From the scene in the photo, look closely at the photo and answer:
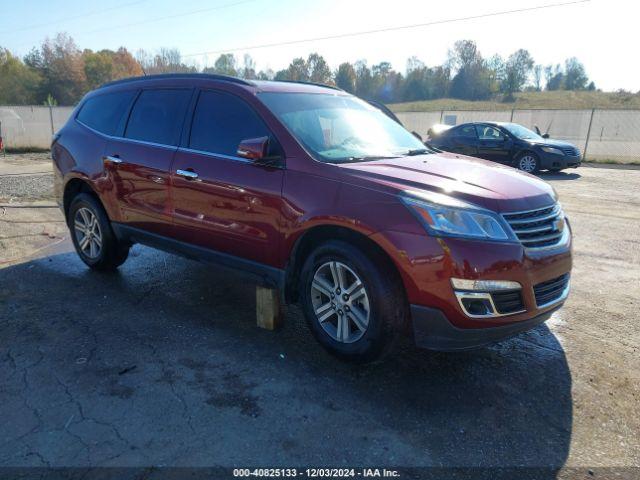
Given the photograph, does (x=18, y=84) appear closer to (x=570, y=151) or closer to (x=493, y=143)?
(x=493, y=143)

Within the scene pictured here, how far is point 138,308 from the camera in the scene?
4.44 meters

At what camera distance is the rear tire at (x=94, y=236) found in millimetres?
5164

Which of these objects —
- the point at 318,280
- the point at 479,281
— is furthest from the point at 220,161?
the point at 479,281

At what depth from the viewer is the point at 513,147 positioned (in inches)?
559

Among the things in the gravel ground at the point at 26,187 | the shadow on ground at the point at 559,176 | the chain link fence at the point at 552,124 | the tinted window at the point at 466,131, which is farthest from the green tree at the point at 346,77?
the gravel ground at the point at 26,187

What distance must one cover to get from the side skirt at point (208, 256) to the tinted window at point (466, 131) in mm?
12081

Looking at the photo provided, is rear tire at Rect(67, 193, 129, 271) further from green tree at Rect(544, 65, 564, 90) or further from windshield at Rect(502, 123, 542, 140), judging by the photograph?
green tree at Rect(544, 65, 564, 90)

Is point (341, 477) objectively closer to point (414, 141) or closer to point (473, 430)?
point (473, 430)

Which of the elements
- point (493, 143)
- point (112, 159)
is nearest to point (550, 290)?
point (112, 159)

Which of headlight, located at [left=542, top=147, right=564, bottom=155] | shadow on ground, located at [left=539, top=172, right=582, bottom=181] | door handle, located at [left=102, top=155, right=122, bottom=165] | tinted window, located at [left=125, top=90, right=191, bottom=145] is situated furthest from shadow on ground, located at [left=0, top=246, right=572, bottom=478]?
headlight, located at [left=542, top=147, right=564, bottom=155]

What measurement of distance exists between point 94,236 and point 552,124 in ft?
81.2

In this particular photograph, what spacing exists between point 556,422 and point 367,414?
3.55ft

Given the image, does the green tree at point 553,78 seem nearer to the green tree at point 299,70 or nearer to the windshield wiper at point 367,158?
the green tree at point 299,70

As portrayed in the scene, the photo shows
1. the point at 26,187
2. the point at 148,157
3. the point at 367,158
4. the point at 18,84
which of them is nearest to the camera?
the point at 367,158
